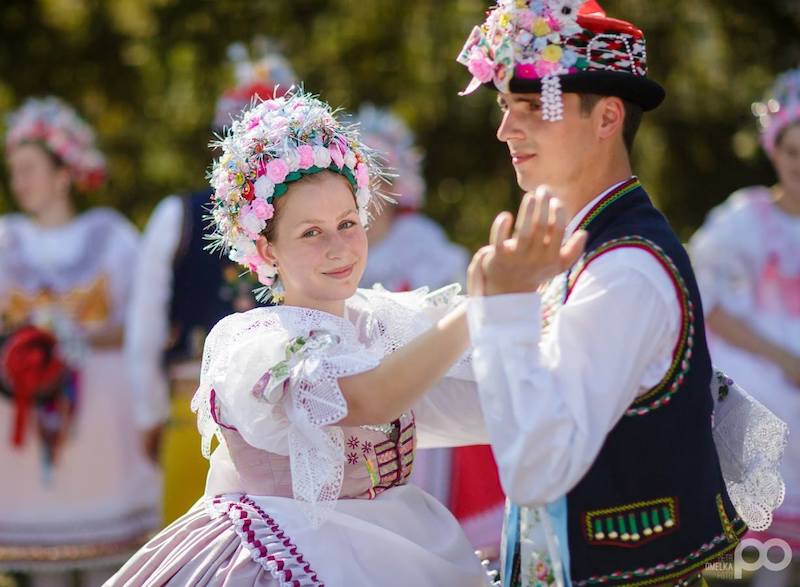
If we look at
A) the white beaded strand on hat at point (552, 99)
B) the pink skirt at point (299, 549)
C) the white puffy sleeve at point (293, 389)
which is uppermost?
the white beaded strand on hat at point (552, 99)

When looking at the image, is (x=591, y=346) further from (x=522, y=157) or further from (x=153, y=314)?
(x=153, y=314)

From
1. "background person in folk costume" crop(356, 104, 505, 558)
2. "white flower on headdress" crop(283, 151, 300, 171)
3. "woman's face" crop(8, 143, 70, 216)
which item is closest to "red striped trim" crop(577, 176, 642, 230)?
"white flower on headdress" crop(283, 151, 300, 171)

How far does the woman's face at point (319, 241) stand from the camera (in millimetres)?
2877

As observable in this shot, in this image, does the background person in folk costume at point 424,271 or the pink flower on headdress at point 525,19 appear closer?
the pink flower on headdress at point 525,19

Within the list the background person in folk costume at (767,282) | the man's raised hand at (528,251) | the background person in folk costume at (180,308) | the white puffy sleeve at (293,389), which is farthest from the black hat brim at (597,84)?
the background person in folk costume at (767,282)

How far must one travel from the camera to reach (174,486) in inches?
236

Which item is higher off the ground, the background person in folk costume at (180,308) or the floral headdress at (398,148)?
the floral headdress at (398,148)

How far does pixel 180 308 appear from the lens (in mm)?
5699

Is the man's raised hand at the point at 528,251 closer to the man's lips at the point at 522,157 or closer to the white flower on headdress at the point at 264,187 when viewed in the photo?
the man's lips at the point at 522,157

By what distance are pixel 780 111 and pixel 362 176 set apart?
133 inches

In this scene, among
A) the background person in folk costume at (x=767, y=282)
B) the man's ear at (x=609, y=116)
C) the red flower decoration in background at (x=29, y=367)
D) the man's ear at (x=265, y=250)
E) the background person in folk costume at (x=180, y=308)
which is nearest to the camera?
the man's ear at (x=609, y=116)

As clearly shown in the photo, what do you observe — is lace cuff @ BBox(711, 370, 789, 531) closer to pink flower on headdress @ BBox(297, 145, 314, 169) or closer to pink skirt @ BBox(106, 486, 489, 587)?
pink skirt @ BBox(106, 486, 489, 587)

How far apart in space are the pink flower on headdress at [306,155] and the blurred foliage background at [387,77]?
597 cm
